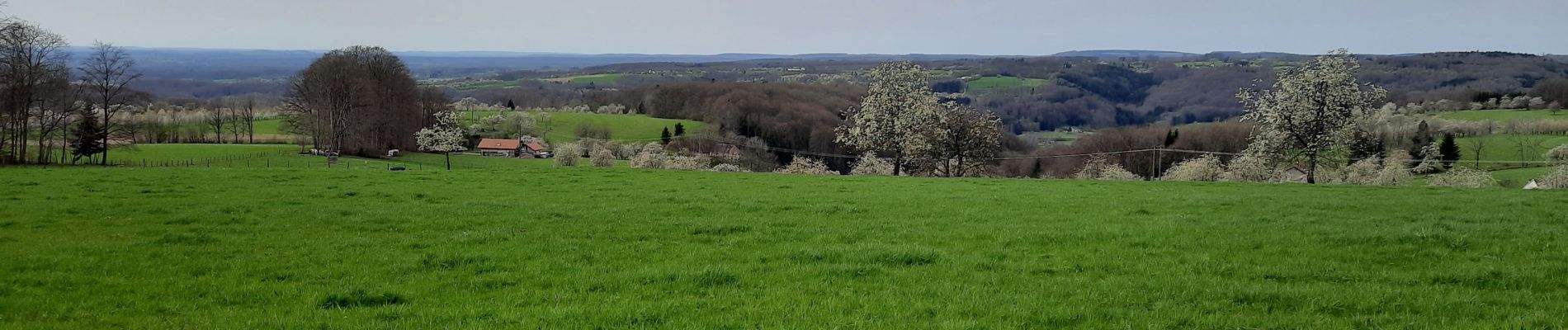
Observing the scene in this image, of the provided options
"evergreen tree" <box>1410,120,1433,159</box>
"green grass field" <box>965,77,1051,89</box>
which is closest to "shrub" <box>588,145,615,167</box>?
"evergreen tree" <box>1410,120,1433,159</box>

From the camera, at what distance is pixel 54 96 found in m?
46.1

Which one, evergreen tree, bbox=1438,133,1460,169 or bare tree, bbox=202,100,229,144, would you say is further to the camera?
bare tree, bbox=202,100,229,144

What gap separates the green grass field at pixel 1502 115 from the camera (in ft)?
276

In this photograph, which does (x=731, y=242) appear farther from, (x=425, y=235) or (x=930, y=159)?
(x=930, y=159)

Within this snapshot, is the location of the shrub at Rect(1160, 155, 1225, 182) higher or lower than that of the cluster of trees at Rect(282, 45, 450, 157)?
lower

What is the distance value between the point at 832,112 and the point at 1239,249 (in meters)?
110

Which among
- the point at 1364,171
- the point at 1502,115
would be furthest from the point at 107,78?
the point at 1502,115

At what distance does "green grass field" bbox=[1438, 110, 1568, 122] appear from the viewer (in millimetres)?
84188

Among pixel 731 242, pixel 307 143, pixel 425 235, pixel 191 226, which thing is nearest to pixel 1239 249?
pixel 731 242

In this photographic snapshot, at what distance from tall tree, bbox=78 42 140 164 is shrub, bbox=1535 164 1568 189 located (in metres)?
74.9

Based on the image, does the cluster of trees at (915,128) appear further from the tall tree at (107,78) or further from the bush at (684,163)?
the tall tree at (107,78)

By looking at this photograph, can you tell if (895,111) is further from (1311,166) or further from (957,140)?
(1311,166)

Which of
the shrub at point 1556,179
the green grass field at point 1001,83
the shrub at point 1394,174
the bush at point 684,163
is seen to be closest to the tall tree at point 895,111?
the bush at point 684,163

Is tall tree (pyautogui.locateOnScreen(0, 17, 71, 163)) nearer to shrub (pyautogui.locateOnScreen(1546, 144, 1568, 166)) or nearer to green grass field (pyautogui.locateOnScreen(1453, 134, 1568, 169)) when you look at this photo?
shrub (pyautogui.locateOnScreen(1546, 144, 1568, 166))
